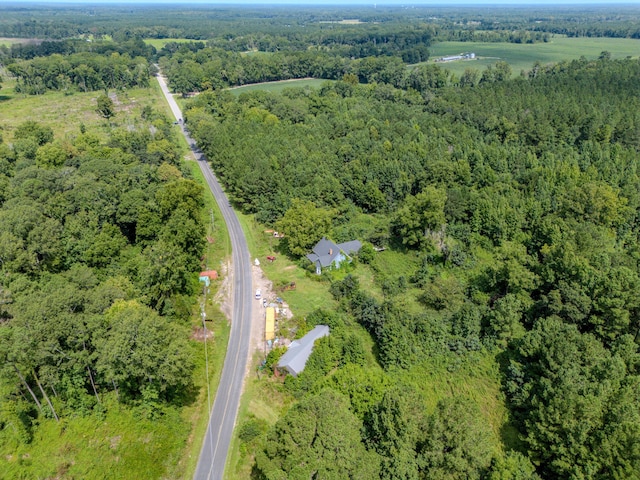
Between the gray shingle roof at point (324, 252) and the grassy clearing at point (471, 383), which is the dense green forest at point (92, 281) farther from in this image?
the grassy clearing at point (471, 383)

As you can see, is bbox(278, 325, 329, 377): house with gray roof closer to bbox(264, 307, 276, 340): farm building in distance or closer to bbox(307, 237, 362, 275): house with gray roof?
bbox(264, 307, 276, 340): farm building in distance

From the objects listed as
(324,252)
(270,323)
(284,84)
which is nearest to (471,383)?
(270,323)

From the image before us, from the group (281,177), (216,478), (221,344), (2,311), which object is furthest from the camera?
(281,177)

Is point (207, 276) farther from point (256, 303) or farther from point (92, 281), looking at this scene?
point (92, 281)

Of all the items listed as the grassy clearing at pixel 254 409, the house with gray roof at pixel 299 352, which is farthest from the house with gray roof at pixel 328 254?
the grassy clearing at pixel 254 409

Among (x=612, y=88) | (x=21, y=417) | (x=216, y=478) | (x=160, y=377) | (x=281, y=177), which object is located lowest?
(x=216, y=478)

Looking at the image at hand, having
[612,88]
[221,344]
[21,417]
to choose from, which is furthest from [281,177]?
[612,88]

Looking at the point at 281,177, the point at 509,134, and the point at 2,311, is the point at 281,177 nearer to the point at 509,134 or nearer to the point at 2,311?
the point at 2,311
